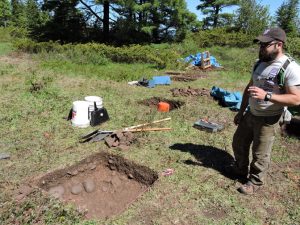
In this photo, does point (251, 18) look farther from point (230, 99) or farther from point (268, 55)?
point (268, 55)

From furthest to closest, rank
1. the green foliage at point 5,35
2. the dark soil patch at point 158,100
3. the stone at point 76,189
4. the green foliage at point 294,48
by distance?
1. the green foliage at point 5,35
2. the green foliage at point 294,48
3. the dark soil patch at point 158,100
4. the stone at point 76,189

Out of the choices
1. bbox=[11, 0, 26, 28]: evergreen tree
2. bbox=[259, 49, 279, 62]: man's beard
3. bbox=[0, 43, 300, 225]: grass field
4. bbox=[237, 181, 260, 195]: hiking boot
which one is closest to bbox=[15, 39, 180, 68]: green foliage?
bbox=[0, 43, 300, 225]: grass field

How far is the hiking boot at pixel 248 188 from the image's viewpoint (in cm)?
377

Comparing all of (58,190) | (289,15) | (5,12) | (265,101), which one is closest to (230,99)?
(265,101)

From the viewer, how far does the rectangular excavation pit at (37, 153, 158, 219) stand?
3959mm

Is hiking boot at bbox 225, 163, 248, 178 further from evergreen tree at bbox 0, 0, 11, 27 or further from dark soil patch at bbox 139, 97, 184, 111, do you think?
evergreen tree at bbox 0, 0, 11, 27

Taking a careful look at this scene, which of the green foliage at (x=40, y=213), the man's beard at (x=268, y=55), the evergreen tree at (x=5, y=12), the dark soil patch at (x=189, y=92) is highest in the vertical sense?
the evergreen tree at (x=5, y=12)

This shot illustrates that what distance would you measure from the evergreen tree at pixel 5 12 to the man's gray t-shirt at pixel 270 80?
4096cm

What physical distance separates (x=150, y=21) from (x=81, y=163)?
1616cm

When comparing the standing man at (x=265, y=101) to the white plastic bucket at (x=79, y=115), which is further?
the white plastic bucket at (x=79, y=115)

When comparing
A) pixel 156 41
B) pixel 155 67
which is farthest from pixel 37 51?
pixel 156 41

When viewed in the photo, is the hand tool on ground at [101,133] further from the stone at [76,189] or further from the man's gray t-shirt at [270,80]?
the man's gray t-shirt at [270,80]

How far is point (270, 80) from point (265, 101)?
0.77 feet

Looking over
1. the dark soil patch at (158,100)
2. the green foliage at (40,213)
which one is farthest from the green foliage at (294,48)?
the green foliage at (40,213)
